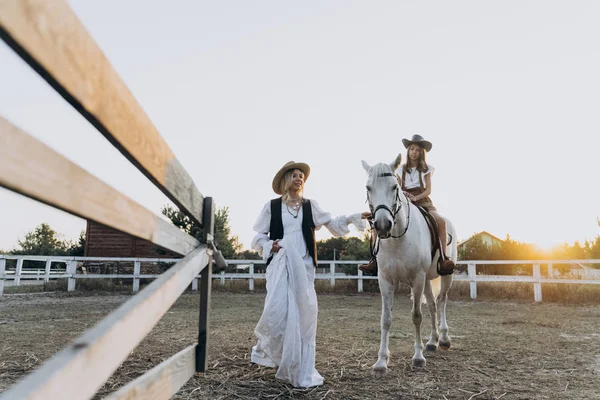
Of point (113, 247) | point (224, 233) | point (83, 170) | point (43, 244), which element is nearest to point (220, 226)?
point (224, 233)

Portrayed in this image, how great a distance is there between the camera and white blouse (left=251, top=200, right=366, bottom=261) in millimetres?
4750

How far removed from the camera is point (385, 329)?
518 cm

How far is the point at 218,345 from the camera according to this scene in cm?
601

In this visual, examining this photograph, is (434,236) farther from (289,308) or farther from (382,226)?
(289,308)

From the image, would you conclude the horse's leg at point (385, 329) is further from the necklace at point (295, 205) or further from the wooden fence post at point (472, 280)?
the wooden fence post at point (472, 280)

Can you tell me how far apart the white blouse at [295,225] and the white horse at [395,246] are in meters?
0.39

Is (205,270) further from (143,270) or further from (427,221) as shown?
(143,270)

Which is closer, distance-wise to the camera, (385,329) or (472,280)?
(385,329)

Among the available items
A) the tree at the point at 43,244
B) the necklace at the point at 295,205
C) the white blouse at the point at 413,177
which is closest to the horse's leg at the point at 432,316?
the white blouse at the point at 413,177

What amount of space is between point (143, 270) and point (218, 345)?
21.7 meters

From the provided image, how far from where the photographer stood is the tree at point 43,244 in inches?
1689

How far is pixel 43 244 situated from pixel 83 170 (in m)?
51.2

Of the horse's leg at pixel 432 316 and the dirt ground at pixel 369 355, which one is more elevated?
the horse's leg at pixel 432 316

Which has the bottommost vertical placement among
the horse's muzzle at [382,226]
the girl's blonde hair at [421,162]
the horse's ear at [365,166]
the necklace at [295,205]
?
the horse's muzzle at [382,226]
